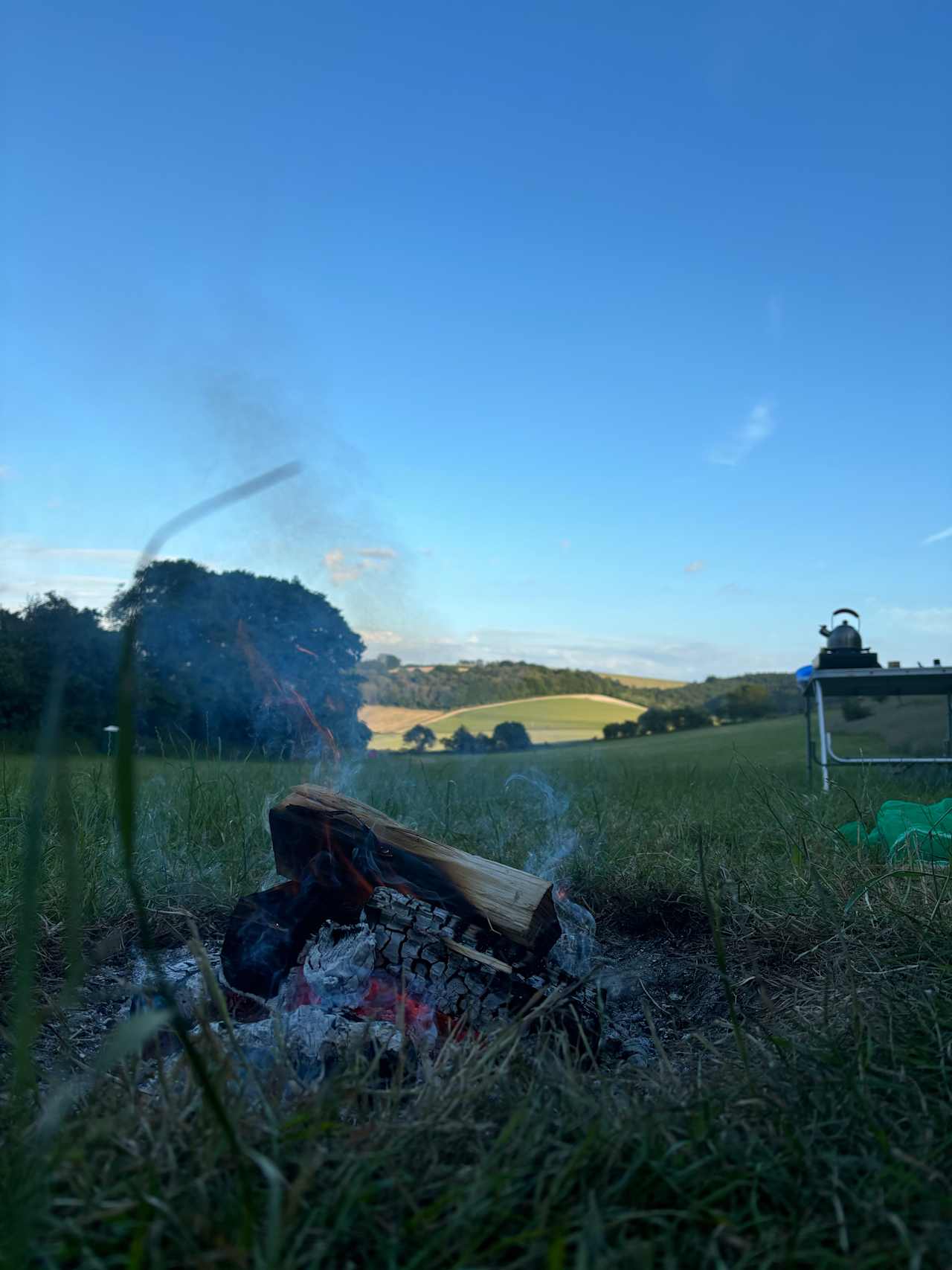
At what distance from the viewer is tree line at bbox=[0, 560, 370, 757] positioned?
4762 mm

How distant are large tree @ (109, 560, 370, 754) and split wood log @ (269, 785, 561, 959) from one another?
6.29ft

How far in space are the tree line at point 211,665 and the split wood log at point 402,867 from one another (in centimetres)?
187

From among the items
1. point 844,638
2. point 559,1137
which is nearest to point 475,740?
point 844,638

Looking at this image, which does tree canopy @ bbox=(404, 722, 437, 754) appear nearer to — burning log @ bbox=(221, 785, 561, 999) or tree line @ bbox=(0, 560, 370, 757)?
tree line @ bbox=(0, 560, 370, 757)

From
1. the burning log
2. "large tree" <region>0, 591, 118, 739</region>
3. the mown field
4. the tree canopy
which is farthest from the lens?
the tree canopy

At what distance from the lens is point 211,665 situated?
18.4 ft

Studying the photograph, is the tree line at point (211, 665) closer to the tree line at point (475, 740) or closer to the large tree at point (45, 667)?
the large tree at point (45, 667)

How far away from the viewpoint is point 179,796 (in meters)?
3.66

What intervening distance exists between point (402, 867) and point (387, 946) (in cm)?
22

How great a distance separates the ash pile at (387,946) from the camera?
1809mm

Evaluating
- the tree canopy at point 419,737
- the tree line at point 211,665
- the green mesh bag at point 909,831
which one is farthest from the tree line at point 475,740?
the green mesh bag at point 909,831

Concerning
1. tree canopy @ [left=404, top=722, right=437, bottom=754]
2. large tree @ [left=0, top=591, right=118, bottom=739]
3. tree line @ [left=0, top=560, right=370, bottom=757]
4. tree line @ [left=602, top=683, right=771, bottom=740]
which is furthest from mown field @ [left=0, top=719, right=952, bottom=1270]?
tree line @ [left=602, top=683, right=771, bottom=740]

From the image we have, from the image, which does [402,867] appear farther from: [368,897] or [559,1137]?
[559,1137]

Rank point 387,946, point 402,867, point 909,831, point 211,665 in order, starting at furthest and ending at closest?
point 211,665, point 909,831, point 402,867, point 387,946
